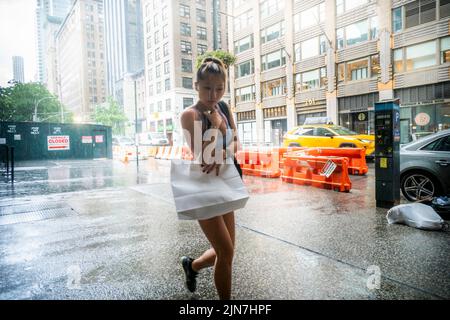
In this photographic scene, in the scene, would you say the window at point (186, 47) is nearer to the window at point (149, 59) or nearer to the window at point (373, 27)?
the window at point (149, 59)

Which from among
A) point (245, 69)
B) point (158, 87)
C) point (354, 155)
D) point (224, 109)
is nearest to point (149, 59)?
point (158, 87)

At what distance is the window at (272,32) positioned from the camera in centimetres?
3497

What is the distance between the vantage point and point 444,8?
72.6 feet

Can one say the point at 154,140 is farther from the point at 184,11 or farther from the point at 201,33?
the point at 184,11

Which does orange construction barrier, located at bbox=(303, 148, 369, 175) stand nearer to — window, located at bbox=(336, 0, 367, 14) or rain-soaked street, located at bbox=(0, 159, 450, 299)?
rain-soaked street, located at bbox=(0, 159, 450, 299)

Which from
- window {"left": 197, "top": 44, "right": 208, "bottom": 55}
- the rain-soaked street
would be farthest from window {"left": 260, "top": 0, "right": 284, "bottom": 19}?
the rain-soaked street

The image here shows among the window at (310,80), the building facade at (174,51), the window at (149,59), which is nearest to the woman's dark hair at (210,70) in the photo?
the window at (310,80)

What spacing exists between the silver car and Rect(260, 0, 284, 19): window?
32.9 m

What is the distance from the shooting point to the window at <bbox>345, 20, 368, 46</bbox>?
26875 millimetres

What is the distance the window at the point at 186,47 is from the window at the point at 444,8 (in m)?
38.8

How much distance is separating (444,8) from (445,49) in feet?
9.82
